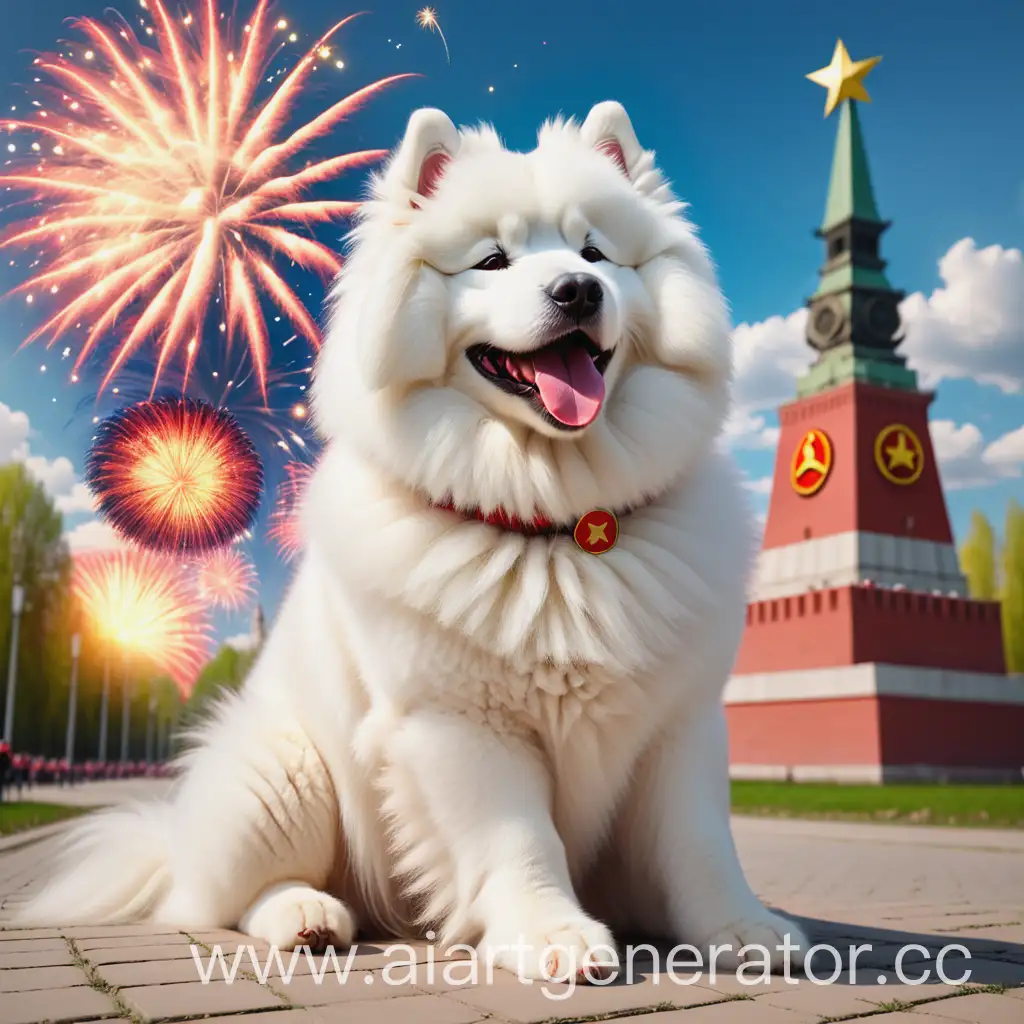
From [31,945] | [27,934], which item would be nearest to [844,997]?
[31,945]

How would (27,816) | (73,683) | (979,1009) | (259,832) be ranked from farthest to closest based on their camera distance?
(73,683) < (27,816) < (259,832) < (979,1009)

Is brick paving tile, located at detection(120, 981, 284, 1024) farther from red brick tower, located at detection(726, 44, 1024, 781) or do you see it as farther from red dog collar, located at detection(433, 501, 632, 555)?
red brick tower, located at detection(726, 44, 1024, 781)

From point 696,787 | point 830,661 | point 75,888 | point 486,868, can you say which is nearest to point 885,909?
point 696,787

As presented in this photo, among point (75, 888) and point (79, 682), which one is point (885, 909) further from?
point (79, 682)

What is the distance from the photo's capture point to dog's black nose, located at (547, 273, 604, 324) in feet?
8.45

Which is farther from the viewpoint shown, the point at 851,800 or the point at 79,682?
the point at 79,682

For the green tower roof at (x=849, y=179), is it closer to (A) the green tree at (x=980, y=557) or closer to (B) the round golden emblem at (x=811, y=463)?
(B) the round golden emblem at (x=811, y=463)

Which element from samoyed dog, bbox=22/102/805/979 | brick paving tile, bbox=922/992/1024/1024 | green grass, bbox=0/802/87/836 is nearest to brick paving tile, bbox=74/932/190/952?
samoyed dog, bbox=22/102/805/979

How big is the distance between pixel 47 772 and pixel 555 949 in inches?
1127

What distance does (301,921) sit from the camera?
8.78 feet

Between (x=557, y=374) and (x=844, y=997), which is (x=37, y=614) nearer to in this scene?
(x=557, y=374)

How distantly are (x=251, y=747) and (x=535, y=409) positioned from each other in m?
1.34

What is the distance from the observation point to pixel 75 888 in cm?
333

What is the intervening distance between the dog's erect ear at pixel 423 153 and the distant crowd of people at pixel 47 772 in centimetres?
600
